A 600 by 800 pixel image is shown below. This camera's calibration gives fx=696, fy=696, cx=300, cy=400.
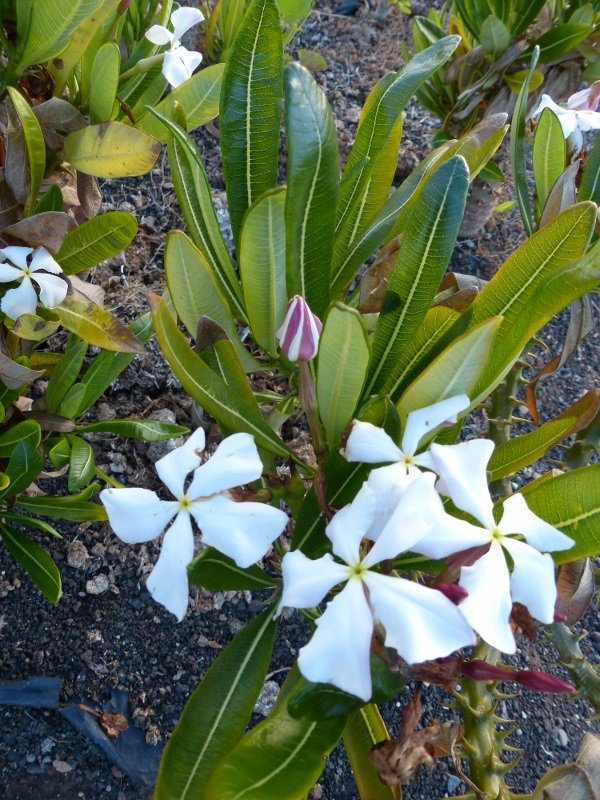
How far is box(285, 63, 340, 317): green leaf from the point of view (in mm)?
695

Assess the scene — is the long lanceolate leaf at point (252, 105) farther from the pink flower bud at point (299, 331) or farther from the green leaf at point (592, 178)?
the green leaf at point (592, 178)

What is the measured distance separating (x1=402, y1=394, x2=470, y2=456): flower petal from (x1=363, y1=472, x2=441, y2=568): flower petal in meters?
0.09

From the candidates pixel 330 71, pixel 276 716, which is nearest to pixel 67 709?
Result: pixel 276 716

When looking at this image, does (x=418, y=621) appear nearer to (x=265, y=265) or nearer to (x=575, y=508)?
(x=575, y=508)

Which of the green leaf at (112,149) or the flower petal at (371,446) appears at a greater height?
the green leaf at (112,149)

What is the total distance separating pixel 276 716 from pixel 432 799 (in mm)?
668

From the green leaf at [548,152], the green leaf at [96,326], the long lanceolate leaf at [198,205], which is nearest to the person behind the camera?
the long lanceolate leaf at [198,205]

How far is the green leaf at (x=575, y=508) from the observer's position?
78cm

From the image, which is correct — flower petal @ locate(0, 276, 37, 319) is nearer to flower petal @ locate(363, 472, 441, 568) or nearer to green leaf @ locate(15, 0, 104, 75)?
green leaf @ locate(15, 0, 104, 75)

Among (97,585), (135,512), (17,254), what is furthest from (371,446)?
(97,585)

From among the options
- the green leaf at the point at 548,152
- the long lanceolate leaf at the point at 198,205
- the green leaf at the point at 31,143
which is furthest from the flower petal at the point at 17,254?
the green leaf at the point at 548,152

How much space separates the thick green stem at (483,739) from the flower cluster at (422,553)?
0.81 feet

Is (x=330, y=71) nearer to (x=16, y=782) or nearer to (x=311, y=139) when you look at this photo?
(x=311, y=139)

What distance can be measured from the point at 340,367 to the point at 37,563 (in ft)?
2.14
